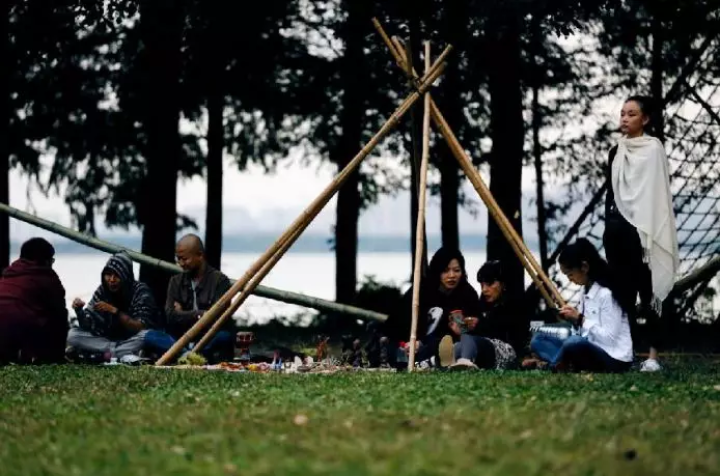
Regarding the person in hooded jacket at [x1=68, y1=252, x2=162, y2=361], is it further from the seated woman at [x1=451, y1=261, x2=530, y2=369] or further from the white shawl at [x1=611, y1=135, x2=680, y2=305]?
the white shawl at [x1=611, y1=135, x2=680, y2=305]

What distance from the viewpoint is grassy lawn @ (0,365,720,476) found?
18.7ft

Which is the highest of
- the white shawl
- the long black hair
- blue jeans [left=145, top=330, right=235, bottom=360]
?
the long black hair

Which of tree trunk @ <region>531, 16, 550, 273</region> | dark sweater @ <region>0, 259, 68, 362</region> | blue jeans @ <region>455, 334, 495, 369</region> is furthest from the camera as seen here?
tree trunk @ <region>531, 16, 550, 273</region>

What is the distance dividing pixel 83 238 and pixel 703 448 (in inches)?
355

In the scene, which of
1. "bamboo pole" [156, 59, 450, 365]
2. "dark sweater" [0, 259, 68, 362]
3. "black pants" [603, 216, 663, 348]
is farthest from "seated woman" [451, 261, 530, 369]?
"dark sweater" [0, 259, 68, 362]

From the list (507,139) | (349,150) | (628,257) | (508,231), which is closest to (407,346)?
→ (508,231)

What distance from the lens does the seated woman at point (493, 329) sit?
10852 millimetres

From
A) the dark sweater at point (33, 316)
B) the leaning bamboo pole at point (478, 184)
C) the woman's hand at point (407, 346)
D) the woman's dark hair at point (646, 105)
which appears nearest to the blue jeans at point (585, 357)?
the leaning bamboo pole at point (478, 184)

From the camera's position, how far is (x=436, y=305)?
37.8 ft

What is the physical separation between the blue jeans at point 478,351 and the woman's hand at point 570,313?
29.2 inches

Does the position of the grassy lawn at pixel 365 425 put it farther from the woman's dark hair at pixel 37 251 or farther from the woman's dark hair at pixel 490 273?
the woman's dark hair at pixel 37 251

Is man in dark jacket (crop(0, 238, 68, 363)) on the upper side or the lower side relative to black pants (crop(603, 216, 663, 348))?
lower

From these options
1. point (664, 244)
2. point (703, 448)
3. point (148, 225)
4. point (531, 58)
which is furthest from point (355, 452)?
point (531, 58)

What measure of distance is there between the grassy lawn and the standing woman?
39.7 inches
